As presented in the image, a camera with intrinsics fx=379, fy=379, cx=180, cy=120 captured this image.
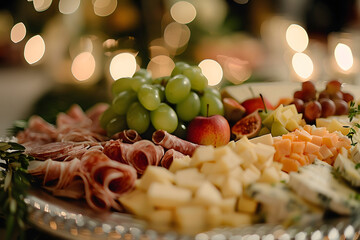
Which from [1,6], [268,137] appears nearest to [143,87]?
[268,137]

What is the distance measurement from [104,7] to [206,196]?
1.97 meters

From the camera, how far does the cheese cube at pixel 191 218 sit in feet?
2.05

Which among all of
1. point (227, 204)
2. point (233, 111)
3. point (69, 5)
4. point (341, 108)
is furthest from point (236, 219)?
point (69, 5)

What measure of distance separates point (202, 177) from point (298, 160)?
0.25 metres

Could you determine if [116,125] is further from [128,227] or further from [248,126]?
[128,227]

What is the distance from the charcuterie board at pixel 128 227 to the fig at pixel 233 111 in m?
0.50

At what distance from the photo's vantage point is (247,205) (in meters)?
0.66

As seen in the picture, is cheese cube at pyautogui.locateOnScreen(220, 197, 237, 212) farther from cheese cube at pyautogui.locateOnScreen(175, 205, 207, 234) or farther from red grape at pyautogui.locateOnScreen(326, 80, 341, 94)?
red grape at pyautogui.locateOnScreen(326, 80, 341, 94)

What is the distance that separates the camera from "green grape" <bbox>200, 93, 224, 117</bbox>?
1063 millimetres

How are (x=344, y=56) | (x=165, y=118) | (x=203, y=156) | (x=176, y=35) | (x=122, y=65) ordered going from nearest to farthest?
(x=203, y=156) → (x=165, y=118) → (x=344, y=56) → (x=122, y=65) → (x=176, y=35)

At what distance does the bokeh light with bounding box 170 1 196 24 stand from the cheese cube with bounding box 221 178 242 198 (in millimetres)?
1659

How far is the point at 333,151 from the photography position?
0.88m

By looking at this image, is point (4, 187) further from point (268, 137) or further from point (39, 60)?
point (39, 60)

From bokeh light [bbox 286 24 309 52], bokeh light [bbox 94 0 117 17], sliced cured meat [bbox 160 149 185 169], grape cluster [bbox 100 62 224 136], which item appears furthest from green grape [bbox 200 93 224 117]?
bokeh light [bbox 286 24 309 52]
